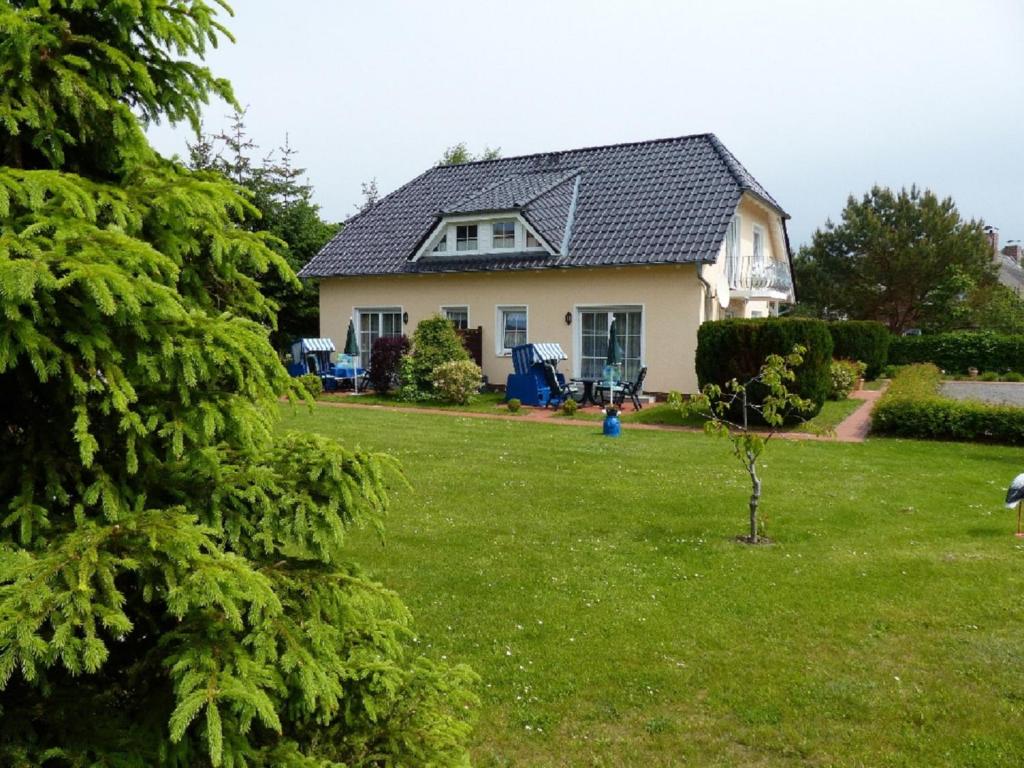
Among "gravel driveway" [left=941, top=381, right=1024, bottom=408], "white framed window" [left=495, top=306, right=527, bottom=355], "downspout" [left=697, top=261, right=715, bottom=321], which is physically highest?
"downspout" [left=697, top=261, right=715, bottom=321]

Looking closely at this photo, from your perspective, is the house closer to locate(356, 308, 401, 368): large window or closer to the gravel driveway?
locate(356, 308, 401, 368): large window

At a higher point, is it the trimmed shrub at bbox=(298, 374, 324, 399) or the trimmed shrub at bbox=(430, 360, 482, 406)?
the trimmed shrub at bbox=(298, 374, 324, 399)

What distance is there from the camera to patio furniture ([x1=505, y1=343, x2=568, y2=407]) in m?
18.4

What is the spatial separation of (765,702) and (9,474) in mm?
3919

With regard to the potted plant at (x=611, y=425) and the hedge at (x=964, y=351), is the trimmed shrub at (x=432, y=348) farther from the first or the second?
the hedge at (x=964, y=351)

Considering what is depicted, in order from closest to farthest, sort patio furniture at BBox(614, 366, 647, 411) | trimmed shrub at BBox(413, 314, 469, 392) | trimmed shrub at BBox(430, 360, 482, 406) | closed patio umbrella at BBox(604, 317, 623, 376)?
patio furniture at BBox(614, 366, 647, 411) < closed patio umbrella at BBox(604, 317, 623, 376) < trimmed shrub at BBox(430, 360, 482, 406) < trimmed shrub at BBox(413, 314, 469, 392)

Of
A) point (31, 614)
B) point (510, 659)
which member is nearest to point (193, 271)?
point (31, 614)

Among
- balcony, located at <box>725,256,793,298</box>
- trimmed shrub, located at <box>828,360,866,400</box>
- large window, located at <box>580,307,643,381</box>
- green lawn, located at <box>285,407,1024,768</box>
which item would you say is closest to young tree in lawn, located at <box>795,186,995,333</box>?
balcony, located at <box>725,256,793,298</box>

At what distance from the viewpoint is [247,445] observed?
8.45ft

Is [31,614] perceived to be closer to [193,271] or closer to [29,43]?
[193,271]

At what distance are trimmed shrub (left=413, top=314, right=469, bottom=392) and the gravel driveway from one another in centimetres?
1341

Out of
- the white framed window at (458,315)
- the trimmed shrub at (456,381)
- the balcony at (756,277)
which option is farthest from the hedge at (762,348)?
the white framed window at (458,315)

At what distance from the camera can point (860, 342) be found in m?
26.0

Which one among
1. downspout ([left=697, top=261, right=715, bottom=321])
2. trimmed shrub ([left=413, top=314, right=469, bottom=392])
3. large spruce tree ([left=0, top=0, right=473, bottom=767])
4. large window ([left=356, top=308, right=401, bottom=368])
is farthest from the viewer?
Result: large window ([left=356, top=308, right=401, bottom=368])
